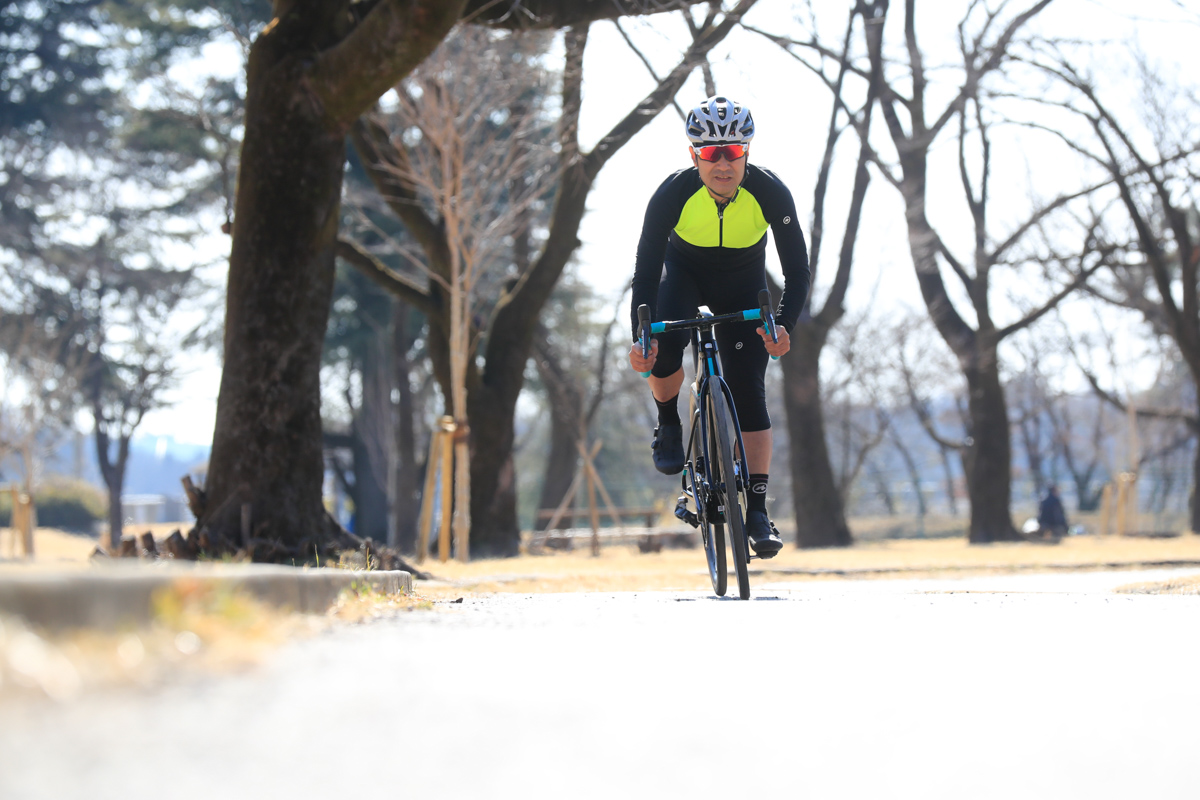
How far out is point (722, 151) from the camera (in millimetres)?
5953

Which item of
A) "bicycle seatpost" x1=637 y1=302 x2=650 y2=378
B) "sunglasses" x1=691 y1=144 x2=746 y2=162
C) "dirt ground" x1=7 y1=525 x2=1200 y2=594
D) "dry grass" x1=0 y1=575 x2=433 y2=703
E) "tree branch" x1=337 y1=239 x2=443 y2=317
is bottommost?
"dirt ground" x1=7 y1=525 x2=1200 y2=594

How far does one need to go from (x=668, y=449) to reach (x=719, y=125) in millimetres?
1766

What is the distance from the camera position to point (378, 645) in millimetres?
3014

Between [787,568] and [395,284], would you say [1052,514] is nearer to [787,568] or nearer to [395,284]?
[787,568]

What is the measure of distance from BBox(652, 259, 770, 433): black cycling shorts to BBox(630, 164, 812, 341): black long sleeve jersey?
19cm

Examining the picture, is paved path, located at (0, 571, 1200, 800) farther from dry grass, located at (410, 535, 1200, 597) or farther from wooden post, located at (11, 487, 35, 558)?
wooden post, located at (11, 487, 35, 558)

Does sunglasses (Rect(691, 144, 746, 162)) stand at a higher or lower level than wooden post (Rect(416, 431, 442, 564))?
higher

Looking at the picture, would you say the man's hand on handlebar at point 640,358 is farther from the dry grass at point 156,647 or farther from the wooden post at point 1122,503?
the wooden post at point 1122,503

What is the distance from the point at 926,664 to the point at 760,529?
111 inches

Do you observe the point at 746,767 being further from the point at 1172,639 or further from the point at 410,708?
the point at 1172,639

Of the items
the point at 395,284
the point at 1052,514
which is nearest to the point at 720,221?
the point at 395,284

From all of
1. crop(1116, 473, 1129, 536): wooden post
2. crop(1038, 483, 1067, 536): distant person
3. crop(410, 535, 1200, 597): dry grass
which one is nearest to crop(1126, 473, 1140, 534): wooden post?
crop(1116, 473, 1129, 536): wooden post

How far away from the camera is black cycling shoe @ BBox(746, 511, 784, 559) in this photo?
590 centimetres

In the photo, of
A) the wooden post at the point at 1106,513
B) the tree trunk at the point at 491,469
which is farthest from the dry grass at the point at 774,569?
the wooden post at the point at 1106,513
